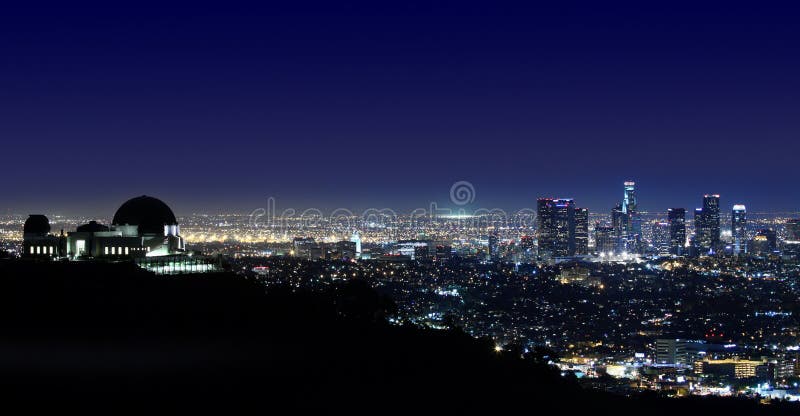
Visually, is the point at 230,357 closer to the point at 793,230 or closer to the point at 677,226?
the point at 677,226

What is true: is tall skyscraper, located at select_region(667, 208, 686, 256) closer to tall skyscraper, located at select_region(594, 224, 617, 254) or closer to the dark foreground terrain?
tall skyscraper, located at select_region(594, 224, 617, 254)

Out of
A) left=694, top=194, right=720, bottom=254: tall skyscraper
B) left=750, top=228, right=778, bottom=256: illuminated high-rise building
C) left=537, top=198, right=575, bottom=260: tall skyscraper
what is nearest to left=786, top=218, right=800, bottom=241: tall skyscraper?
left=750, top=228, right=778, bottom=256: illuminated high-rise building

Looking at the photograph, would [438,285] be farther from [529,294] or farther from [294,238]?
[294,238]

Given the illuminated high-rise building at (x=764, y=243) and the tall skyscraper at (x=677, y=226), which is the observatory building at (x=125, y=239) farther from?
the tall skyscraper at (x=677, y=226)

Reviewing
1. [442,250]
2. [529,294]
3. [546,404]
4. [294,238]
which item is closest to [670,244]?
[442,250]

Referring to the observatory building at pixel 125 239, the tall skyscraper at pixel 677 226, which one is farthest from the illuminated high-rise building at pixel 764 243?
the observatory building at pixel 125 239

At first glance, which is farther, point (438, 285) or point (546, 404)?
point (438, 285)

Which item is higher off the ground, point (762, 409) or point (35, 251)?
point (35, 251)
